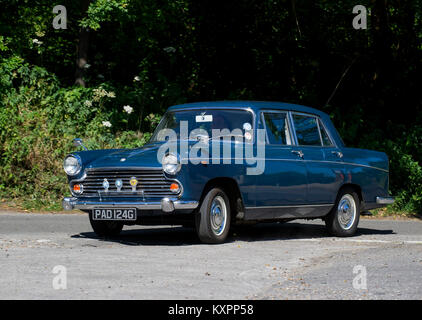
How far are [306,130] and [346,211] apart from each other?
4.48 ft

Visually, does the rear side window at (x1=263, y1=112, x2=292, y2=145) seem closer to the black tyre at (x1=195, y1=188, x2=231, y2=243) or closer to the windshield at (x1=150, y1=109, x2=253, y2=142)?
the windshield at (x1=150, y1=109, x2=253, y2=142)

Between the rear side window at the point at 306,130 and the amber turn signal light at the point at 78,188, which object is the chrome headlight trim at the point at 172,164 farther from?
the rear side window at the point at 306,130

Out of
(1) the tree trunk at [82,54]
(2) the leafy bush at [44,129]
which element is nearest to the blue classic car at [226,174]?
(2) the leafy bush at [44,129]

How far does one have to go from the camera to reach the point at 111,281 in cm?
696

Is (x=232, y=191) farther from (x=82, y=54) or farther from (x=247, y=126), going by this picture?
(x=82, y=54)

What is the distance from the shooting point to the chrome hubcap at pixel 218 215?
32.0 ft

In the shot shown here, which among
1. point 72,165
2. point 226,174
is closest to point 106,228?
point 72,165

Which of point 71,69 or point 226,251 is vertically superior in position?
point 71,69

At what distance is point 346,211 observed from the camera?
11.7 m

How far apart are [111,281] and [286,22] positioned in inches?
695

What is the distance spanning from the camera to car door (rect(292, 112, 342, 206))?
10.9 metres

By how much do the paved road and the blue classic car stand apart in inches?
16.0
